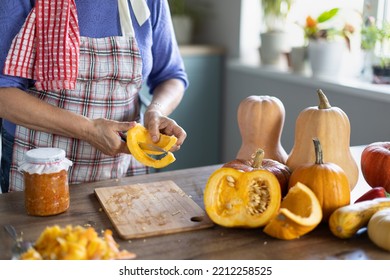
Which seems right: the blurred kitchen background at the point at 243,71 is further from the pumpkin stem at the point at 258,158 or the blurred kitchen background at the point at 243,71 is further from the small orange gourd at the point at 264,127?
the pumpkin stem at the point at 258,158

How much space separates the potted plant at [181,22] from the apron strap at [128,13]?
1.56m

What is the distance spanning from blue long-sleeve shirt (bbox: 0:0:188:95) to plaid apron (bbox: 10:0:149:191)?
3cm

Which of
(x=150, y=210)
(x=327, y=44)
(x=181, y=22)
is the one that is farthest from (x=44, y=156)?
(x=181, y=22)

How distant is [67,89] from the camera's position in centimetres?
157

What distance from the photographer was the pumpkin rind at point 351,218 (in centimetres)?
110

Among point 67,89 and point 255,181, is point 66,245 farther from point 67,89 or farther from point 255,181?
point 67,89

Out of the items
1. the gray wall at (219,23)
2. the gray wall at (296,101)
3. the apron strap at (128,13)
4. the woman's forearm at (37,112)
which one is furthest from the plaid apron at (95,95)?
the gray wall at (219,23)

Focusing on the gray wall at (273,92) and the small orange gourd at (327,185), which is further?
the gray wall at (273,92)

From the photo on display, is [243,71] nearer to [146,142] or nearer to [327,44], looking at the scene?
[327,44]

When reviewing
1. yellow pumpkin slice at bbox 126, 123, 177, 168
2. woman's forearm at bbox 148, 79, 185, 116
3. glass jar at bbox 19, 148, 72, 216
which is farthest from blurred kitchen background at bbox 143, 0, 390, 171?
glass jar at bbox 19, 148, 72, 216

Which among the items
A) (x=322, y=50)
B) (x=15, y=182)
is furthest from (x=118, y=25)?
(x=322, y=50)

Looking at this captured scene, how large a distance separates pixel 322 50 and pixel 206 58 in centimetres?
80

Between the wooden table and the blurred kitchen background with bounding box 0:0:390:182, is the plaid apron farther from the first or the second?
the blurred kitchen background with bounding box 0:0:390:182

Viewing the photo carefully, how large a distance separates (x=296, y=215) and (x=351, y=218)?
4.1 inches
